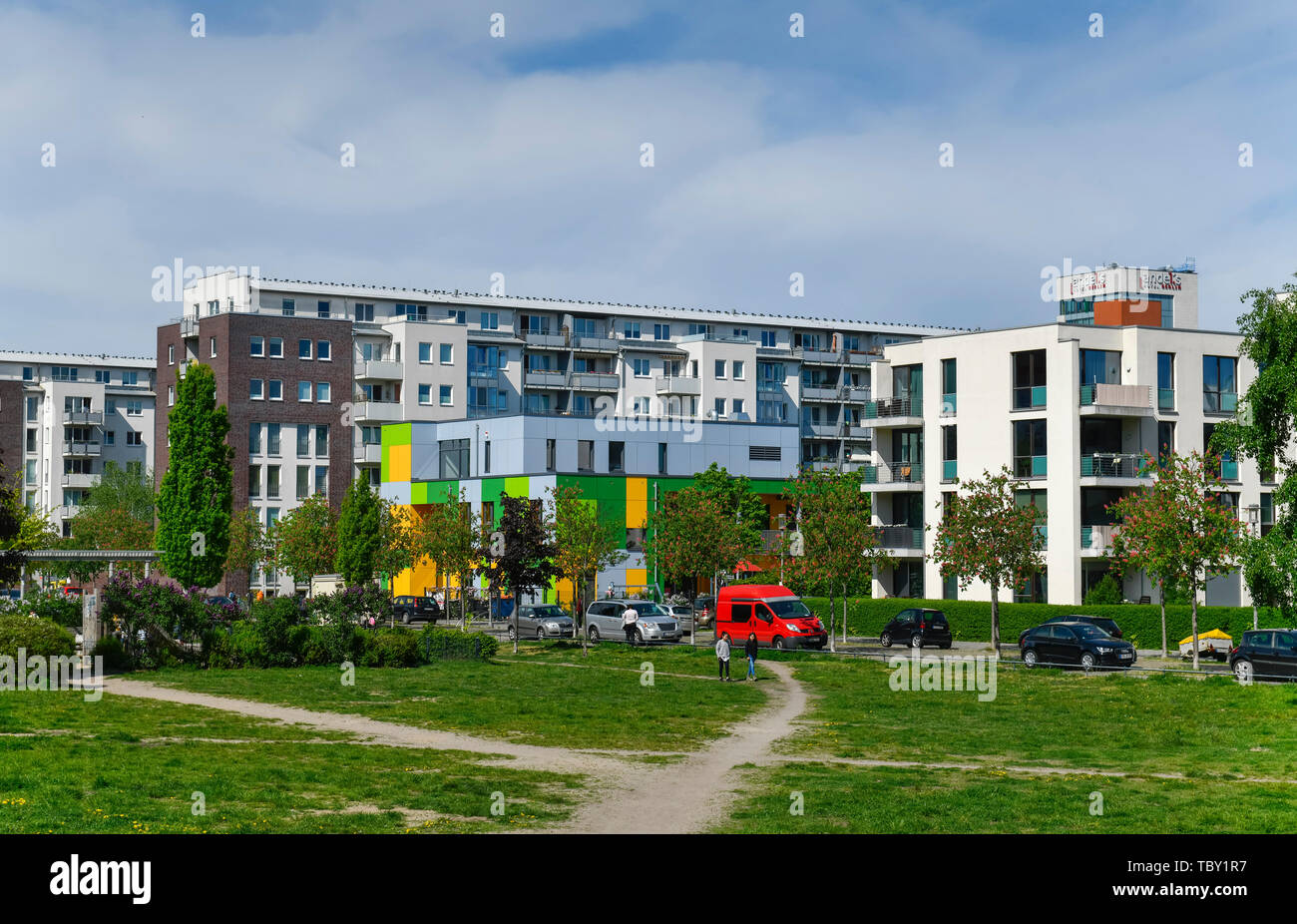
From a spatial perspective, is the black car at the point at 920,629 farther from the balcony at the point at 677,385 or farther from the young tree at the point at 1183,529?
the balcony at the point at 677,385

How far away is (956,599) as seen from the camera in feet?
204

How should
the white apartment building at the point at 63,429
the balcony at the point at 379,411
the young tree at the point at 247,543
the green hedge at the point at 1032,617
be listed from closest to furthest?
the green hedge at the point at 1032,617 → the young tree at the point at 247,543 → the balcony at the point at 379,411 → the white apartment building at the point at 63,429

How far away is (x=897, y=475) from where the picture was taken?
227 feet

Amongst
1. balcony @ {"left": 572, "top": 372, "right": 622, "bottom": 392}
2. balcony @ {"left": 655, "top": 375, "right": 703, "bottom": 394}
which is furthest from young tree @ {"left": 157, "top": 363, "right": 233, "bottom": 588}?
balcony @ {"left": 655, "top": 375, "right": 703, "bottom": 394}

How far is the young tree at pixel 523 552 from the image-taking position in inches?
2057

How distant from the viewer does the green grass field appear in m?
14.9

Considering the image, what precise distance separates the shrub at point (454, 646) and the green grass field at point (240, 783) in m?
20.0

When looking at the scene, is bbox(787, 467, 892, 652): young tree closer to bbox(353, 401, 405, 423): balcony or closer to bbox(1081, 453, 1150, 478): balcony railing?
bbox(1081, 453, 1150, 478): balcony railing

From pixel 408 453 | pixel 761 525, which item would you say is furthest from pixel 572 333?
pixel 761 525

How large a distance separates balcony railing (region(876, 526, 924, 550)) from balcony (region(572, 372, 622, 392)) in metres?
50.7

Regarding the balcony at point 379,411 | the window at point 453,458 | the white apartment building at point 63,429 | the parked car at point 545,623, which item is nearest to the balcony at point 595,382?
the balcony at point 379,411

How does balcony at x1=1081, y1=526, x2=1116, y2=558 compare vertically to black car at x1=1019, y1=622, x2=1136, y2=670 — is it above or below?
above

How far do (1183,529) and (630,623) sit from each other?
20.9 metres

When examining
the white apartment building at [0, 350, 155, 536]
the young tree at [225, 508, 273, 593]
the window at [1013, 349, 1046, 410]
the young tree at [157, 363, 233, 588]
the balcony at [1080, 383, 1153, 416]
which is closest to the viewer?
the young tree at [157, 363, 233, 588]
